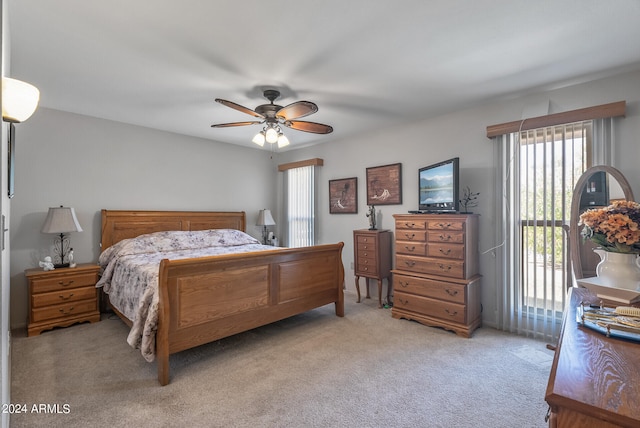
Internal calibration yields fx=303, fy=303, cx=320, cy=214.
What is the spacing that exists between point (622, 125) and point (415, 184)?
78.5 inches

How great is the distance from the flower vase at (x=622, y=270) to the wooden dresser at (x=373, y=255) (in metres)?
2.75

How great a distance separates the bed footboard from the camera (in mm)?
2350

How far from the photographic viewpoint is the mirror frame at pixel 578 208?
215cm

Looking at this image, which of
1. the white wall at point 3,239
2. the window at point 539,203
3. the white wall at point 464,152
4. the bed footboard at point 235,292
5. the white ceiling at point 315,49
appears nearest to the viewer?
the white wall at point 3,239

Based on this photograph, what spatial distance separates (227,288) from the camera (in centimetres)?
270

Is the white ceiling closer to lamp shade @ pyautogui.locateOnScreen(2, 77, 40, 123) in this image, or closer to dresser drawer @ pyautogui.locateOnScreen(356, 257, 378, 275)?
lamp shade @ pyautogui.locateOnScreen(2, 77, 40, 123)

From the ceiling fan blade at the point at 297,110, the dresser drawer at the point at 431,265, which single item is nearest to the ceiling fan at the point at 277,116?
the ceiling fan blade at the point at 297,110

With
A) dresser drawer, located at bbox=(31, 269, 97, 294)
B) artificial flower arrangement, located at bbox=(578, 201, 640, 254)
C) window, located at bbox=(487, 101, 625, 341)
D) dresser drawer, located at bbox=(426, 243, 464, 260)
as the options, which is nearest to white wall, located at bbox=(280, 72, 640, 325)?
window, located at bbox=(487, 101, 625, 341)

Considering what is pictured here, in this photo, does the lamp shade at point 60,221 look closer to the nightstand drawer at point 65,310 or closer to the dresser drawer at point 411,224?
the nightstand drawer at point 65,310

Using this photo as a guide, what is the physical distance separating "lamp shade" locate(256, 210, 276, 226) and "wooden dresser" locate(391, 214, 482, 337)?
251 cm

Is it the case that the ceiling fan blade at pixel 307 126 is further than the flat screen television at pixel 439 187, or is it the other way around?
the flat screen television at pixel 439 187

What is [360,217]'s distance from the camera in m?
4.71

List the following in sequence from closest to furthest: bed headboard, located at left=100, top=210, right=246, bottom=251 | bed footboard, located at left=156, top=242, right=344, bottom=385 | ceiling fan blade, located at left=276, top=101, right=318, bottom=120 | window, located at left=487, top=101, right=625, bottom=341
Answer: bed footboard, located at left=156, top=242, right=344, bottom=385 → ceiling fan blade, located at left=276, top=101, right=318, bottom=120 → window, located at left=487, top=101, right=625, bottom=341 → bed headboard, located at left=100, top=210, right=246, bottom=251

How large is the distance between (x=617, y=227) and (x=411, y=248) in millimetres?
2273
